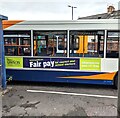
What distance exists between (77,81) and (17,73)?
237cm

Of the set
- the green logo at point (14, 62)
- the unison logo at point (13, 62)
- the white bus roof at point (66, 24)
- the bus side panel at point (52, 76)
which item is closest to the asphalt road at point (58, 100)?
the bus side panel at point (52, 76)

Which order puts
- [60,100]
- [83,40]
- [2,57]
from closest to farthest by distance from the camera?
[60,100] → [2,57] → [83,40]

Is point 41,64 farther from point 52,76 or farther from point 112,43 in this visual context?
point 112,43

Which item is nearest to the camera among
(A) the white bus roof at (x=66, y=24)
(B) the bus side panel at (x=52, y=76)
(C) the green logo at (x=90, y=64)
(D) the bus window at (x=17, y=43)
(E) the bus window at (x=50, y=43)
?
(A) the white bus roof at (x=66, y=24)

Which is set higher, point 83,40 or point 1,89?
point 83,40

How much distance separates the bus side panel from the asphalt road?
11.5 inches

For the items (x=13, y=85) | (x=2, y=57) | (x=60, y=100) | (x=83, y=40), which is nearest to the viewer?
(x=60, y=100)

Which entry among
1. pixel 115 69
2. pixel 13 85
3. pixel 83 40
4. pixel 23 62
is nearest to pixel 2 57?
pixel 23 62

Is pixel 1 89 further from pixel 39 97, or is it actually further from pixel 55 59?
pixel 55 59

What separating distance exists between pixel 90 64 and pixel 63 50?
114 cm

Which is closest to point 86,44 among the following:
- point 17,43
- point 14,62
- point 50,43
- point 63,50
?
point 63,50

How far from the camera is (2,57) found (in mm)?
6598

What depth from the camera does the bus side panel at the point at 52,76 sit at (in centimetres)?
698

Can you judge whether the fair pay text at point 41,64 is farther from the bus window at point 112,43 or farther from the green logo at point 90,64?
the bus window at point 112,43
